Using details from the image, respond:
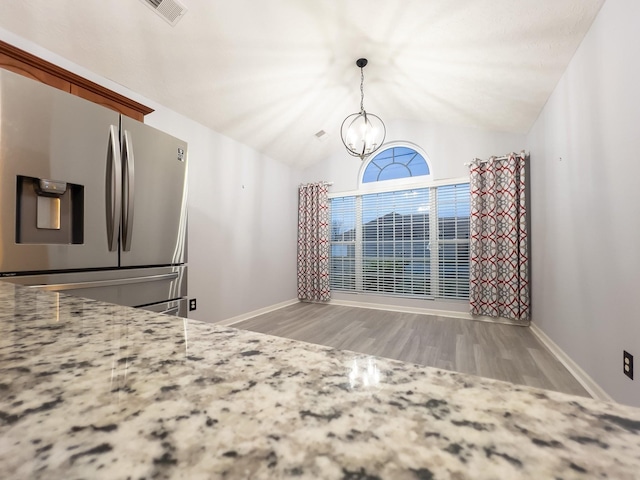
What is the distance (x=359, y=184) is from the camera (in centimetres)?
454

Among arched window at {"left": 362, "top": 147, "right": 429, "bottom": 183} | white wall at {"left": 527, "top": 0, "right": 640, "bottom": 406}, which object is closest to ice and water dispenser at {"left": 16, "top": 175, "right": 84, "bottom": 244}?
white wall at {"left": 527, "top": 0, "right": 640, "bottom": 406}

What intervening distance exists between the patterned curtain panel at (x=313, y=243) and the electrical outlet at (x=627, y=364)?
3.51 meters

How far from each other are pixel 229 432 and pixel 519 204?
160 inches

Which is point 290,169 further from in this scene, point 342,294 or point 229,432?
point 229,432

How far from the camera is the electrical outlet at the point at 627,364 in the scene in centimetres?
141

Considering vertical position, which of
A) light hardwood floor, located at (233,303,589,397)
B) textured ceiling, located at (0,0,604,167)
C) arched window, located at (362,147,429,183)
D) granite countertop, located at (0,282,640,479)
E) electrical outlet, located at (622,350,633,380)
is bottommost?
light hardwood floor, located at (233,303,589,397)

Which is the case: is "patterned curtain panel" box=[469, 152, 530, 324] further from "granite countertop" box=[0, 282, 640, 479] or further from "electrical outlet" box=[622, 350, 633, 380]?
"granite countertop" box=[0, 282, 640, 479]

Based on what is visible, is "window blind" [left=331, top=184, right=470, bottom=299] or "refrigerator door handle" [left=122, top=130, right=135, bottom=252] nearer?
"refrigerator door handle" [left=122, top=130, right=135, bottom=252]

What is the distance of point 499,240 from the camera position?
11.2 ft

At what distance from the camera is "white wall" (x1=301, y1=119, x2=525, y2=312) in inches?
141

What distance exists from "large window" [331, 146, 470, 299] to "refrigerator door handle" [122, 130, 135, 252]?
3541mm

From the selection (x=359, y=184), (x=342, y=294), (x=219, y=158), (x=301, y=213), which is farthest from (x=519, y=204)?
(x=219, y=158)

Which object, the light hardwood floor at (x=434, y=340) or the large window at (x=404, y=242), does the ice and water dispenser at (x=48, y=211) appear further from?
the large window at (x=404, y=242)

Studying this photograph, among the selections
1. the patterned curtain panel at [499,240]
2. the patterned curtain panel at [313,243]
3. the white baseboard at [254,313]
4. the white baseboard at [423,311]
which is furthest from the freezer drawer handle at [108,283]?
the patterned curtain panel at [499,240]
